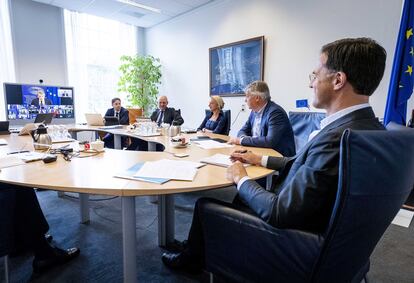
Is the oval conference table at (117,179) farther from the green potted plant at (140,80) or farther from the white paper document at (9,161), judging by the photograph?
the green potted plant at (140,80)

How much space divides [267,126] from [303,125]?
2.28ft

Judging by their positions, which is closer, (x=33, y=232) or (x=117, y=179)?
(x=117, y=179)

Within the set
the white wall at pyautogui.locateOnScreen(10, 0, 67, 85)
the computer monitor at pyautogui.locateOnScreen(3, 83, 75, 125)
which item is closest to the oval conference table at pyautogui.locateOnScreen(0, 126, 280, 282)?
the computer monitor at pyautogui.locateOnScreen(3, 83, 75, 125)

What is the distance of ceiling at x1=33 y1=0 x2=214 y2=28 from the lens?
4.58m

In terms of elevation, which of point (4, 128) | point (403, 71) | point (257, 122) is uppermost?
point (403, 71)

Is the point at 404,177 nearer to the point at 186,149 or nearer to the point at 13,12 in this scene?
the point at 186,149

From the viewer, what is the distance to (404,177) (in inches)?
28.7

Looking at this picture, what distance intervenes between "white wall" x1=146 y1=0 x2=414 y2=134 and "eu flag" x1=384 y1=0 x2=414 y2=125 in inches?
13.9

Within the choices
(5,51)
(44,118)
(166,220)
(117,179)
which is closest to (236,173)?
(117,179)

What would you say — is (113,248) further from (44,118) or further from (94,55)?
(94,55)

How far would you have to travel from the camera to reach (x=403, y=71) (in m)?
2.43

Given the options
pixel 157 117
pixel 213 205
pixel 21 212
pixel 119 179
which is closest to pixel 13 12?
pixel 157 117

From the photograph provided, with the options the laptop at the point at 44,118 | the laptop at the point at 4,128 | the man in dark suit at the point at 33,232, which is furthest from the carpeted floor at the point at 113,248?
the laptop at the point at 44,118

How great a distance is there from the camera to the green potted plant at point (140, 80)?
5430 mm
